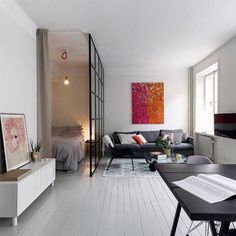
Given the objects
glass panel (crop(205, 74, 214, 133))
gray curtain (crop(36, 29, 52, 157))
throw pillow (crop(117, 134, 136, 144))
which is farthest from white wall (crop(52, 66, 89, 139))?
glass panel (crop(205, 74, 214, 133))

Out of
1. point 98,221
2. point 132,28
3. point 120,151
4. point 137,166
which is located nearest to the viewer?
point 98,221

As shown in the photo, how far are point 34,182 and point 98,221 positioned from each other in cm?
99

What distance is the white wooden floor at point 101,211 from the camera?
8.34 ft

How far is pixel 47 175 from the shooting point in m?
3.72

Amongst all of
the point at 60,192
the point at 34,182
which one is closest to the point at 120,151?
the point at 60,192

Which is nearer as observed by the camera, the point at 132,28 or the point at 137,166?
the point at 132,28

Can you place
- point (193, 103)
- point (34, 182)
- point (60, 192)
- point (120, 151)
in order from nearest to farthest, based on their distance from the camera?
point (34, 182), point (60, 192), point (120, 151), point (193, 103)

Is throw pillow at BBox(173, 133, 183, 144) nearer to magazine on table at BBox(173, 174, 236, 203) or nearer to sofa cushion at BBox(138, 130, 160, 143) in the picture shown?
sofa cushion at BBox(138, 130, 160, 143)

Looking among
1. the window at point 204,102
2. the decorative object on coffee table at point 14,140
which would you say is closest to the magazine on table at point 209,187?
the decorative object on coffee table at point 14,140

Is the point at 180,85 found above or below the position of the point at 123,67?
below

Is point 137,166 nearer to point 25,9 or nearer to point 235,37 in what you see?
point 235,37

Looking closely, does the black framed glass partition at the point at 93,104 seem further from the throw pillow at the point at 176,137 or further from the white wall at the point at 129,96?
the throw pillow at the point at 176,137

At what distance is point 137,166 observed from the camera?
576cm

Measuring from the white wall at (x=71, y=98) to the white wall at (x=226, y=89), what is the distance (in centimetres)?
394
